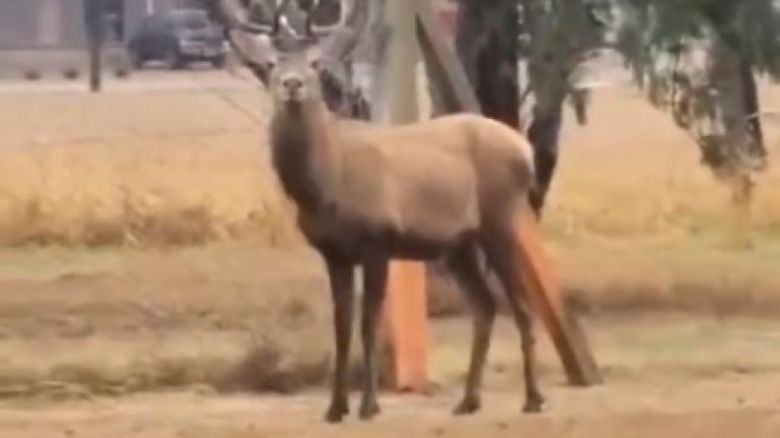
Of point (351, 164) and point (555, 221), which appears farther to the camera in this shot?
point (555, 221)

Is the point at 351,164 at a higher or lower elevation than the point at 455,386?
higher

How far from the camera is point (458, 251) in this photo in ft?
54.2

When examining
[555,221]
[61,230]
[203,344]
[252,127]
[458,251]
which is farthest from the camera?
[252,127]

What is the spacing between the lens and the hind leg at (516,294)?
1620 centimetres

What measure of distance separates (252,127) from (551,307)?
619 inches

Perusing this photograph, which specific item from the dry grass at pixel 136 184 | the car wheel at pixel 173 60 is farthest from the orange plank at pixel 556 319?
the car wheel at pixel 173 60

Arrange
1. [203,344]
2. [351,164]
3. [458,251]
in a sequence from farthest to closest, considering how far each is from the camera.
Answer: [203,344] < [458,251] < [351,164]

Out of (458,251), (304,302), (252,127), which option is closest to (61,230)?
(304,302)

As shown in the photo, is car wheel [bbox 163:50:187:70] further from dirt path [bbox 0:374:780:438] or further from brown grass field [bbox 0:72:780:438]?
dirt path [bbox 0:374:780:438]

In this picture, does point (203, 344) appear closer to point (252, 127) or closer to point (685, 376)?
point (685, 376)

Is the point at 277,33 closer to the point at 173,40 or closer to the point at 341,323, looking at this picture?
the point at 341,323

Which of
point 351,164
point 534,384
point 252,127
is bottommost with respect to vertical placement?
point 252,127

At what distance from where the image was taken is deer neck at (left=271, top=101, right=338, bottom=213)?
48.8 feet

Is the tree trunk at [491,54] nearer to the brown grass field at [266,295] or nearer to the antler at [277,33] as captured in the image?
the brown grass field at [266,295]
